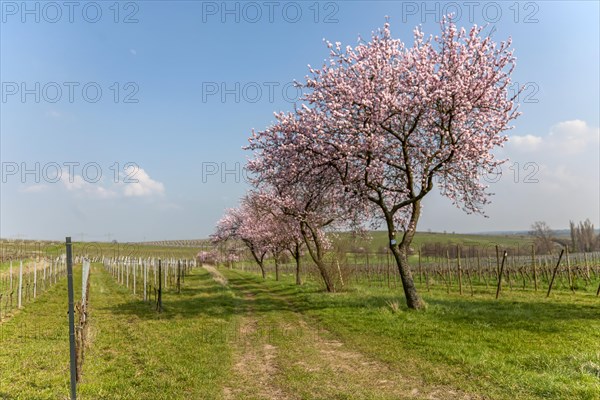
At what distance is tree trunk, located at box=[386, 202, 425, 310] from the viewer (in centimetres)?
1681

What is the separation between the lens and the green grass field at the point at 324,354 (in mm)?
8016

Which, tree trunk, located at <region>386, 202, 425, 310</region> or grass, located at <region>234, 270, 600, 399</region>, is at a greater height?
tree trunk, located at <region>386, 202, 425, 310</region>

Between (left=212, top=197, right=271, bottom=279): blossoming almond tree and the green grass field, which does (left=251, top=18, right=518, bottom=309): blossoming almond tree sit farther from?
(left=212, top=197, right=271, bottom=279): blossoming almond tree

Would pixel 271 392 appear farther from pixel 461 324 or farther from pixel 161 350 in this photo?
pixel 461 324

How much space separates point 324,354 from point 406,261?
323 inches

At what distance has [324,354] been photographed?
10867 mm

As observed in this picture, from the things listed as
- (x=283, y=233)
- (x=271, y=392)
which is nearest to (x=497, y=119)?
(x=271, y=392)

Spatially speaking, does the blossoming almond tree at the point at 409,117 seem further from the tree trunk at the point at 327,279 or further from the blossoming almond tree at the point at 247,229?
the blossoming almond tree at the point at 247,229

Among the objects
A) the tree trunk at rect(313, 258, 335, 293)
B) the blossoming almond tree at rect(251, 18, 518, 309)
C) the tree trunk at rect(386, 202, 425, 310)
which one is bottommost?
the tree trunk at rect(313, 258, 335, 293)

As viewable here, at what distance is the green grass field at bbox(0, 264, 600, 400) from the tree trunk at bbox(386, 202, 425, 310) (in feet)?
1.83

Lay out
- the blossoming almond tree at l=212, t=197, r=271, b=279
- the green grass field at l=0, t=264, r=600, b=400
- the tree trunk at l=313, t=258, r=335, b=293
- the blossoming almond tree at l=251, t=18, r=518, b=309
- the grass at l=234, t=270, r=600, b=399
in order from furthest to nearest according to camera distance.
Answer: the blossoming almond tree at l=212, t=197, r=271, b=279 < the tree trunk at l=313, t=258, r=335, b=293 < the blossoming almond tree at l=251, t=18, r=518, b=309 < the green grass field at l=0, t=264, r=600, b=400 < the grass at l=234, t=270, r=600, b=399

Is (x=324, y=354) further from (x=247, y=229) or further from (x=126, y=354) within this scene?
(x=247, y=229)

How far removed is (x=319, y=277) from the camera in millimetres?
28578

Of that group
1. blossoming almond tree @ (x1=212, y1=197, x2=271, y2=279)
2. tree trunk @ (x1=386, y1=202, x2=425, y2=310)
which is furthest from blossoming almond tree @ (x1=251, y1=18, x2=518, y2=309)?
blossoming almond tree @ (x1=212, y1=197, x2=271, y2=279)
